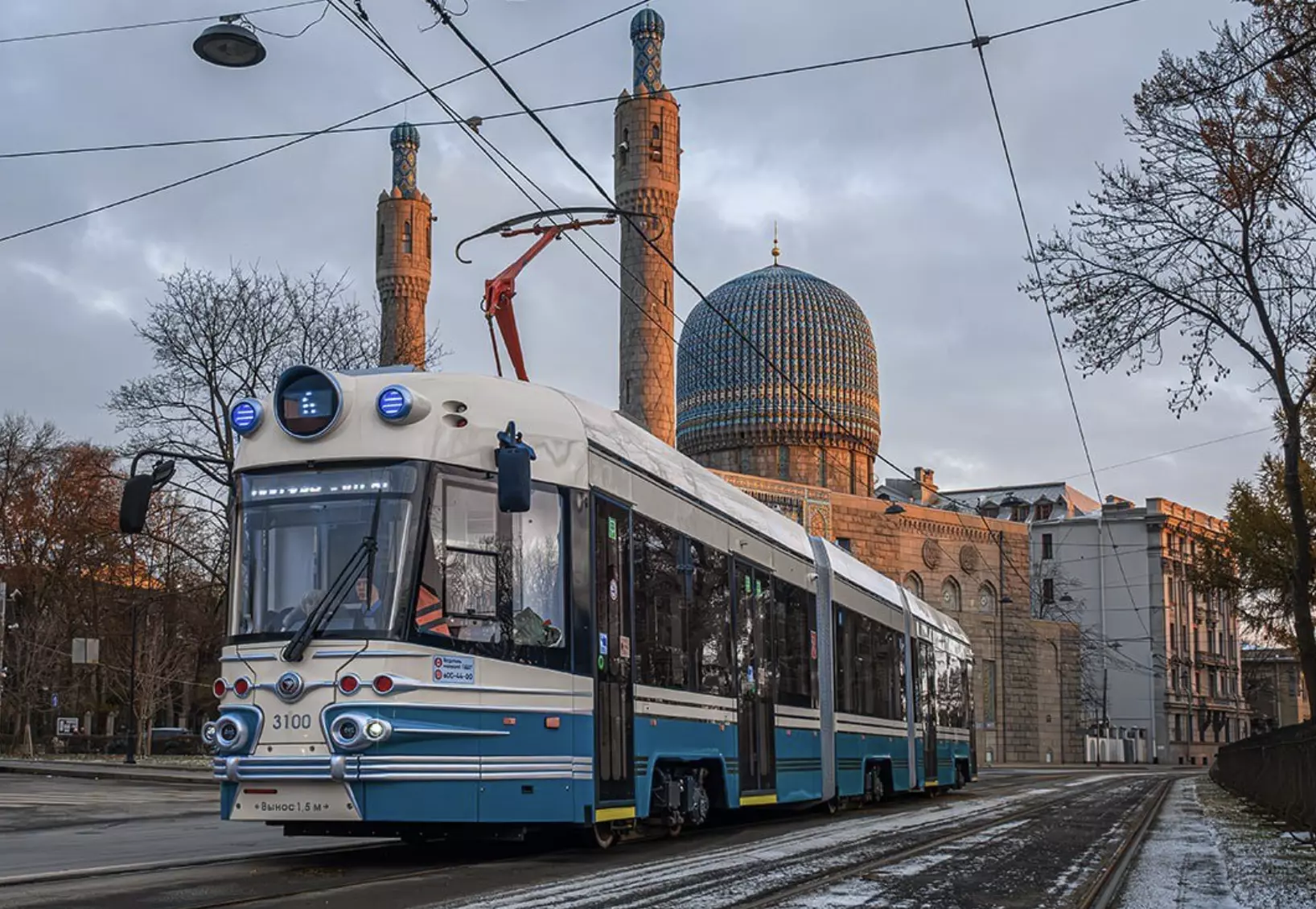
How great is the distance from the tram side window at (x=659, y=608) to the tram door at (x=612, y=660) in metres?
0.24

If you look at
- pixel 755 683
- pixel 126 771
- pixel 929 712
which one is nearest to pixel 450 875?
pixel 755 683

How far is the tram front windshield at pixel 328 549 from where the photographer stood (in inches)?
376

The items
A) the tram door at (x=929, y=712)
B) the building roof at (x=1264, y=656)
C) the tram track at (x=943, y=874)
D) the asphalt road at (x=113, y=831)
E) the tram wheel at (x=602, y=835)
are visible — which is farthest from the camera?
the building roof at (x=1264, y=656)

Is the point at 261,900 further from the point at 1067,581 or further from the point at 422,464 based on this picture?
the point at 1067,581

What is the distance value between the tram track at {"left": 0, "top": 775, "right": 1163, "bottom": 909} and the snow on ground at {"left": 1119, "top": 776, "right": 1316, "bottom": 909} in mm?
1868

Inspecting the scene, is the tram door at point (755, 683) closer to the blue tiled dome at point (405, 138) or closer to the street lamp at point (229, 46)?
the street lamp at point (229, 46)

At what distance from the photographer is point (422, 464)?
9914mm

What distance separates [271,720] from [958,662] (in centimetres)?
1748

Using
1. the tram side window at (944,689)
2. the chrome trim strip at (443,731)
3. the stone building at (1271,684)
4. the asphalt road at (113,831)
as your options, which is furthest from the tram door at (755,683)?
the stone building at (1271,684)

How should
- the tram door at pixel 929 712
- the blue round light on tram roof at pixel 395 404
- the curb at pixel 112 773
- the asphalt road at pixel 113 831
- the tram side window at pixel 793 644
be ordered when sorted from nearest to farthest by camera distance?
the blue round light on tram roof at pixel 395 404, the asphalt road at pixel 113 831, the tram side window at pixel 793 644, the tram door at pixel 929 712, the curb at pixel 112 773

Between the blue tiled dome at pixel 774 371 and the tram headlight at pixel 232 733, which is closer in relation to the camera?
the tram headlight at pixel 232 733

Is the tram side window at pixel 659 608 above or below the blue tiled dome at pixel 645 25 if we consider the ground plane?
below

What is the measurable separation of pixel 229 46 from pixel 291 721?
7357 mm

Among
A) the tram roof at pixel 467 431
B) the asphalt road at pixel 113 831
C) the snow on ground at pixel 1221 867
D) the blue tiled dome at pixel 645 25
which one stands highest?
the blue tiled dome at pixel 645 25
